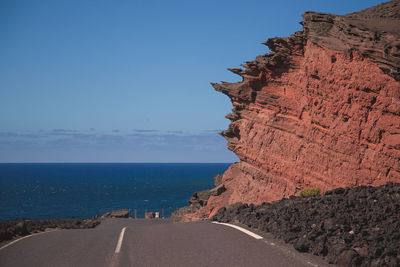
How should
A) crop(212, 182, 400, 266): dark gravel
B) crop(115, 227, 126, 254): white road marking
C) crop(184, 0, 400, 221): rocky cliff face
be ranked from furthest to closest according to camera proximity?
crop(184, 0, 400, 221): rocky cliff face < crop(115, 227, 126, 254): white road marking < crop(212, 182, 400, 266): dark gravel

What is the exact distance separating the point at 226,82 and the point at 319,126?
8766 mm

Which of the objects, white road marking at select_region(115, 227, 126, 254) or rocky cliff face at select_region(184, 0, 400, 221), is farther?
rocky cliff face at select_region(184, 0, 400, 221)

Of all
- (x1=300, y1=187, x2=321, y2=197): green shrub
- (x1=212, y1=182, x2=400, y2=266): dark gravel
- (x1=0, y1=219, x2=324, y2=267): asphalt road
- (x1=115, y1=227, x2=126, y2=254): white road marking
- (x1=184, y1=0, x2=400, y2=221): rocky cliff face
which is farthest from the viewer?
(x1=300, y1=187, x2=321, y2=197): green shrub

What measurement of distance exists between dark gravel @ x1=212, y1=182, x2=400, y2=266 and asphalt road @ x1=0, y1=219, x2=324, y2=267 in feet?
2.29

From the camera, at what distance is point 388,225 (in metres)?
8.41

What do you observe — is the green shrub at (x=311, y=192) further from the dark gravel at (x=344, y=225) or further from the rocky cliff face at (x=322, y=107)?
the dark gravel at (x=344, y=225)

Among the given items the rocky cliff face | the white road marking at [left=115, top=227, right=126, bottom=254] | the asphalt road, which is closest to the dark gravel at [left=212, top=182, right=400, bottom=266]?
the asphalt road

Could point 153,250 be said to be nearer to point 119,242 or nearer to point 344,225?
point 119,242

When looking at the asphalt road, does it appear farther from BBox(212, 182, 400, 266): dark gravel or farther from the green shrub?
the green shrub

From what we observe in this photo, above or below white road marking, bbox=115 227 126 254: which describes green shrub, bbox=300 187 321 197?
above

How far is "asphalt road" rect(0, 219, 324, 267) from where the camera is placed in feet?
26.6

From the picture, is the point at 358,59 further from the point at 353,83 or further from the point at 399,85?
the point at 399,85

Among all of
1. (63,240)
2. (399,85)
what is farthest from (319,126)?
(63,240)

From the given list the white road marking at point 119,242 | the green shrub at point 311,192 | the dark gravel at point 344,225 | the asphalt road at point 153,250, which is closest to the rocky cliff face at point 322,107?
the green shrub at point 311,192
